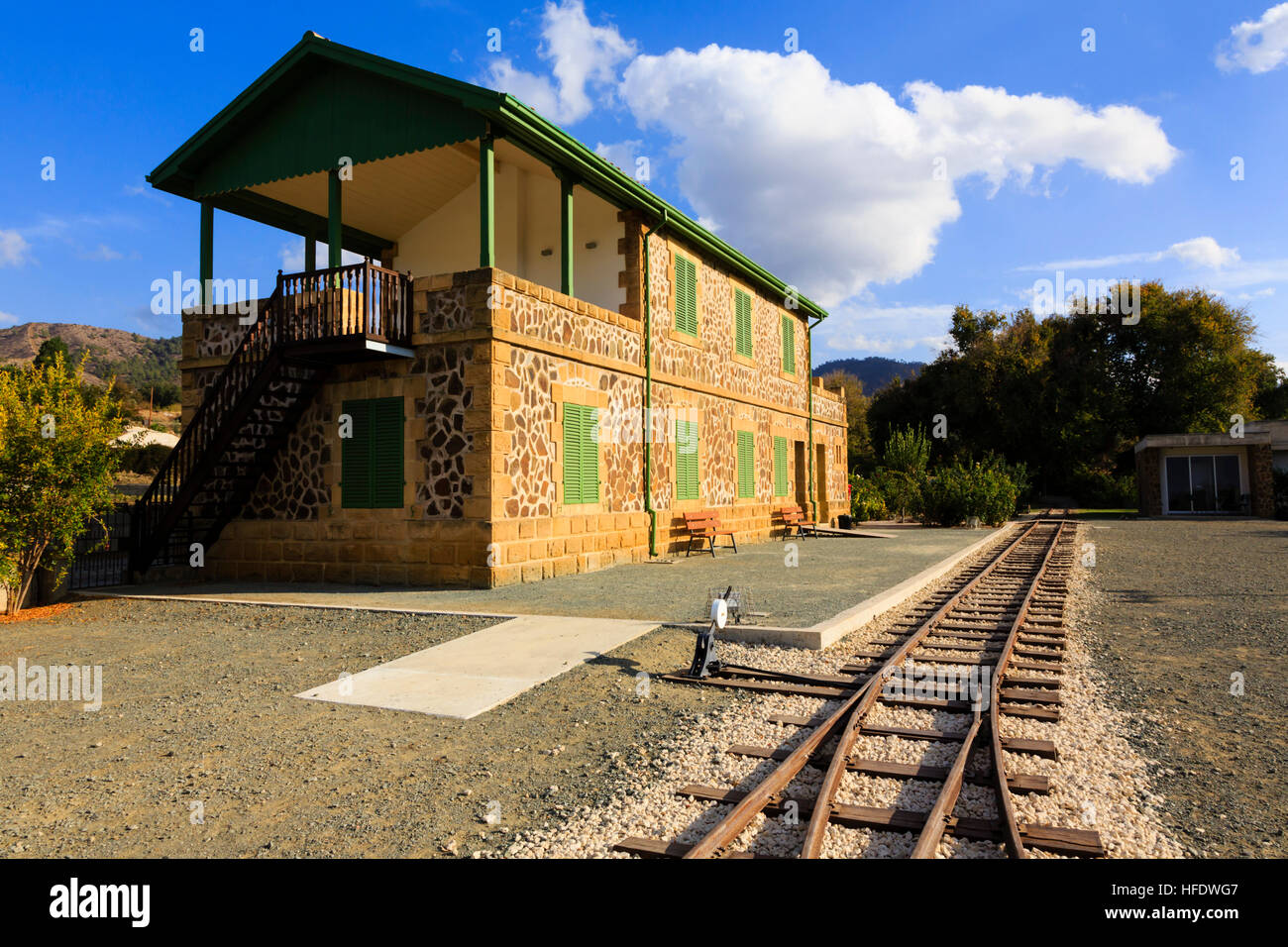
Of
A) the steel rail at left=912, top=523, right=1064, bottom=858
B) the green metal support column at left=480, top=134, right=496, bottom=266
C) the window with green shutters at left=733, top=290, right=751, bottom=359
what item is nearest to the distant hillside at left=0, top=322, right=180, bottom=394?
the window with green shutters at left=733, top=290, right=751, bottom=359

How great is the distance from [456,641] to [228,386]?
25.3ft

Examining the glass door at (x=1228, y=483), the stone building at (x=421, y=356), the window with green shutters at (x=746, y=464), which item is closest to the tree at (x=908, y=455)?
the glass door at (x=1228, y=483)

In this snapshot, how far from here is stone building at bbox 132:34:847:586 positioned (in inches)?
471

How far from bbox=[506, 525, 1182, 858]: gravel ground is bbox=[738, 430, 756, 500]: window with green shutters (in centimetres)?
1459

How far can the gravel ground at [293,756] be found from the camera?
3.80 m

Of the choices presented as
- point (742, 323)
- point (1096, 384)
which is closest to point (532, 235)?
point (742, 323)

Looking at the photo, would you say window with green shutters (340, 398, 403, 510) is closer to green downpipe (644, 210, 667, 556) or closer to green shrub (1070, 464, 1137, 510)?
green downpipe (644, 210, 667, 556)

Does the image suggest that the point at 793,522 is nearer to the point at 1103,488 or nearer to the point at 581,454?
the point at 581,454

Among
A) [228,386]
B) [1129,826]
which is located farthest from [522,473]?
[1129,826]

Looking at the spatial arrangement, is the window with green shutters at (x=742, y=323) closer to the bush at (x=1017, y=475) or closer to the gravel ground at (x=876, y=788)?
the bush at (x=1017, y=475)

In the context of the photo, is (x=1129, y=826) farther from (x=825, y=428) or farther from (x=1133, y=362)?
(x=1133, y=362)

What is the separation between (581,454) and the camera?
45.7ft

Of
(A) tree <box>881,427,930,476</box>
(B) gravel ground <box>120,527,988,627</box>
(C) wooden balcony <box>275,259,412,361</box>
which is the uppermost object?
(C) wooden balcony <box>275,259,412,361</box>
